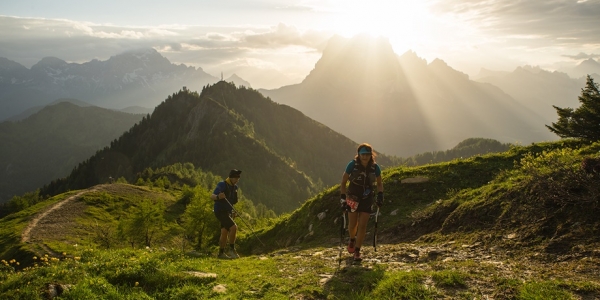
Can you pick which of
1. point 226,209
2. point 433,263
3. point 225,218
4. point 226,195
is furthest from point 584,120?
point 225,218

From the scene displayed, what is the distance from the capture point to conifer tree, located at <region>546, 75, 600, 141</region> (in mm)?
19922

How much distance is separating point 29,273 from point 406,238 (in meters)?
12.8

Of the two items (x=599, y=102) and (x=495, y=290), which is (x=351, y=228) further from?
(x=599, y=102)

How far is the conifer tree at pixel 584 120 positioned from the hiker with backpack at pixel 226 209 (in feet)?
61.1

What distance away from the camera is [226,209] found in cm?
1611

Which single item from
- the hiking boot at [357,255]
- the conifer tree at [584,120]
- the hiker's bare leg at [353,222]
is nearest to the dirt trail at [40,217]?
the hiker's bare leg at [353,222]

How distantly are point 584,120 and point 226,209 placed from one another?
20475 mm

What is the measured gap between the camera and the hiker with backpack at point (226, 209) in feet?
52.1

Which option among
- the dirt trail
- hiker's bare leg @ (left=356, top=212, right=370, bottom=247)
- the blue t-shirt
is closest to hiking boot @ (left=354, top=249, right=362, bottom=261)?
hiker's bare leg @ (left=356, top=212, right=370, bottom=247)

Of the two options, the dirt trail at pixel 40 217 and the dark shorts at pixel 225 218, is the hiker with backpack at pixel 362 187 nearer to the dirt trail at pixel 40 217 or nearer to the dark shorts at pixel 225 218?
the dark shorts at pixel 225 218

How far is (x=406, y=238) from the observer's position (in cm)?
1512

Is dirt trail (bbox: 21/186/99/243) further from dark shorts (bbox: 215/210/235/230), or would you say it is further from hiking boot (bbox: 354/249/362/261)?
hiking boot (bbox: 354/249/362/261)

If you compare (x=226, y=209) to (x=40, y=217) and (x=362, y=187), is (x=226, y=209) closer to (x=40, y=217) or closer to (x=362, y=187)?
(x=362, y=187)

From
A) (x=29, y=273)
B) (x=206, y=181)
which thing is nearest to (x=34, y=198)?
(x=206, y=181)
